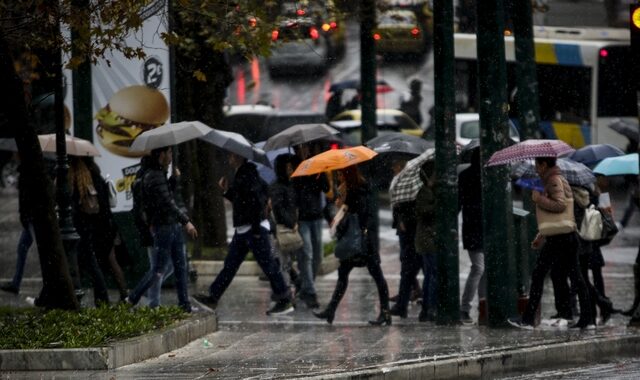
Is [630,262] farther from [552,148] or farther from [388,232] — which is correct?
[552,148]

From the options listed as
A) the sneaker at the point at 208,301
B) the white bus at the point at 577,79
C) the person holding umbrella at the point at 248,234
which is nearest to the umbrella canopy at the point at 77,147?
the person holding umbrella at the point at 248,234

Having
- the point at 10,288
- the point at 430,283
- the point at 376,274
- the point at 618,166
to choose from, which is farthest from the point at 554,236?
the point at 10,288

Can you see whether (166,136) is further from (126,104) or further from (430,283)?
(430,283)

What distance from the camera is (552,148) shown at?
43.1ft

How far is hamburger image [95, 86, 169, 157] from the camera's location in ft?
54.6

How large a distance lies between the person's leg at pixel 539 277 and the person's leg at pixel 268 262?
9.62 ft

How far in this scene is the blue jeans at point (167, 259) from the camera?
14.3 m

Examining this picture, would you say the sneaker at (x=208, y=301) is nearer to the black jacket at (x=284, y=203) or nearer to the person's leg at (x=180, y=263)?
the person's leg at (x=180, y=263)

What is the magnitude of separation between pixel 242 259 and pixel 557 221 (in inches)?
145

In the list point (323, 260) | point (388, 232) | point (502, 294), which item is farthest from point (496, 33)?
point (388, 232)

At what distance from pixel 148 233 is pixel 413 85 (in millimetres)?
26037

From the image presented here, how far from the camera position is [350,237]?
46.9 feet

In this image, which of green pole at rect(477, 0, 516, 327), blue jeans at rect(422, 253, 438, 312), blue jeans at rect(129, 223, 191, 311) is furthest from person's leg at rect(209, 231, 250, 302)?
green pole at rect(477, 0, 516, 327)

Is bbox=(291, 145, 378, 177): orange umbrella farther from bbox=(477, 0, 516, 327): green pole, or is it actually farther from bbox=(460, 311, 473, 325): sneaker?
bbox=(460, 311, 473, 325): sneaker
